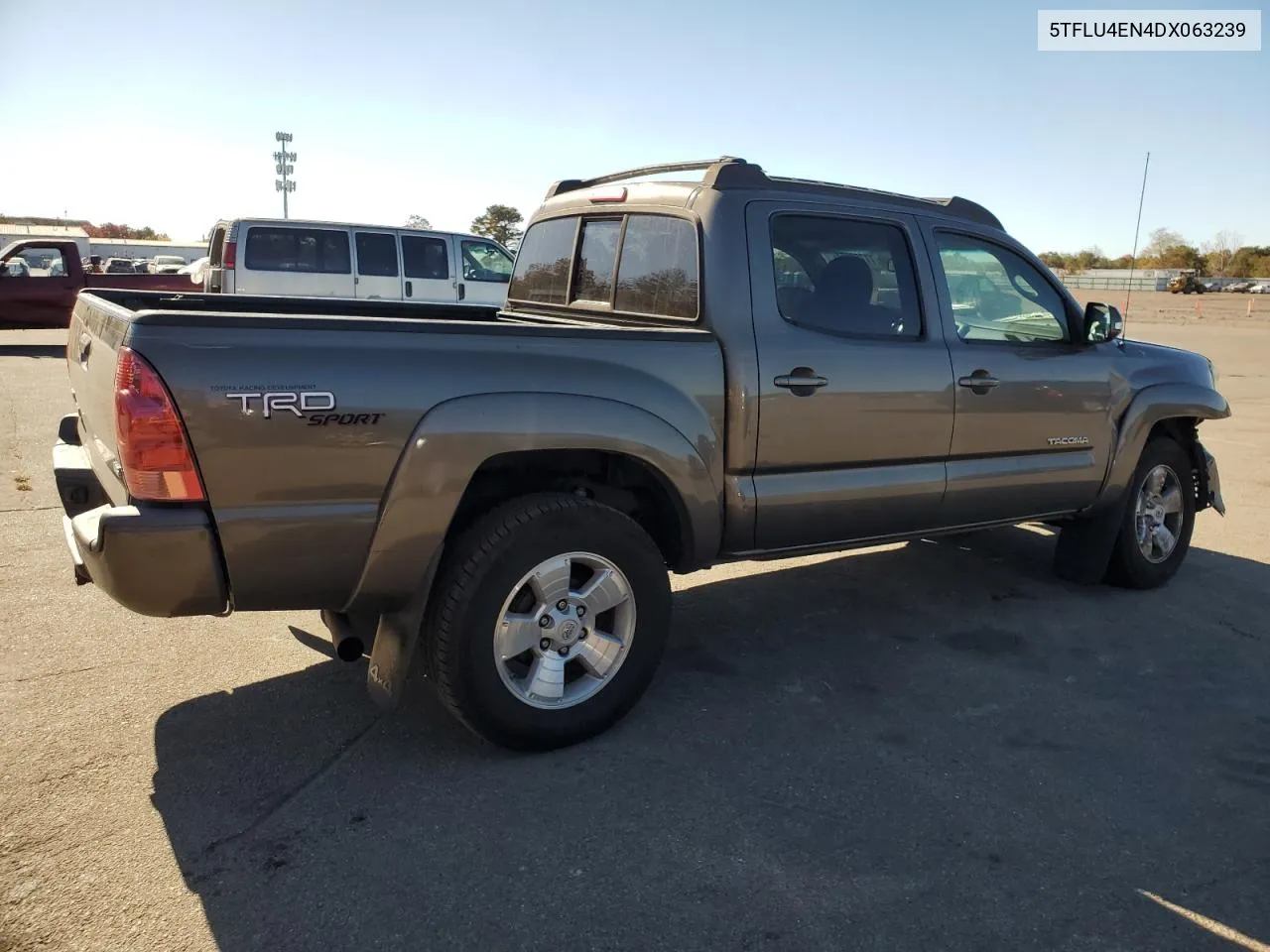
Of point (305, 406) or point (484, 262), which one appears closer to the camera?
point (305, 406)

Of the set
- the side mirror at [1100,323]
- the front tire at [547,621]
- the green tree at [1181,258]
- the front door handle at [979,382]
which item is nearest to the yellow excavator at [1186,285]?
the green tree at [1181,258]

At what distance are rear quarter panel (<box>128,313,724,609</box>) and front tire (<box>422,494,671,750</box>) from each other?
0.33 meters

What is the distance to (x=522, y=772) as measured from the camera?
10.9 feet

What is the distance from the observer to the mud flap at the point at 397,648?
319 cm

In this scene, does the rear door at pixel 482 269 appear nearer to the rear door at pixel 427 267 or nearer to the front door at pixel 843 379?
the rear door at pixel 427 267

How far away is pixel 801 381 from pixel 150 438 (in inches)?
91.3

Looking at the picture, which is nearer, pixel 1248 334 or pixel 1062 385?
pixel 1062 385

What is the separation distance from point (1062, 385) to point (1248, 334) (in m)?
27.7

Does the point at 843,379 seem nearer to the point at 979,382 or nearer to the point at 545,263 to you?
the point at 979,382

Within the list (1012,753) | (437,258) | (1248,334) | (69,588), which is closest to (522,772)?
(1012,753)

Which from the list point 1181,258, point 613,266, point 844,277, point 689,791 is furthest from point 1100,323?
point 1181,258

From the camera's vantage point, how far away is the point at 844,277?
13.8 feet

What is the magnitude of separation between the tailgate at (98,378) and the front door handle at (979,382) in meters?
3.32

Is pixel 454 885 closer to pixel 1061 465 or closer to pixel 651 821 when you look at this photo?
pixel 651 821
